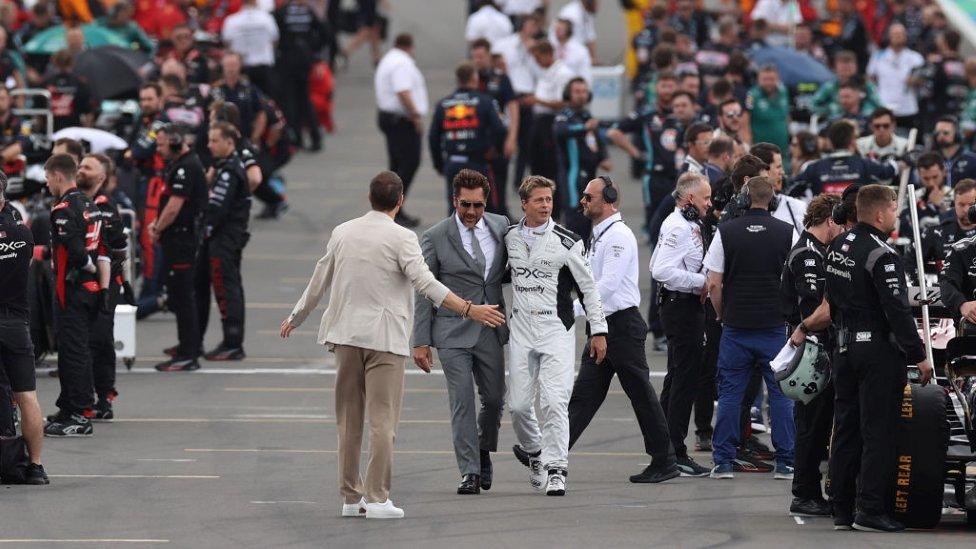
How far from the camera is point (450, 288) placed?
440 inches

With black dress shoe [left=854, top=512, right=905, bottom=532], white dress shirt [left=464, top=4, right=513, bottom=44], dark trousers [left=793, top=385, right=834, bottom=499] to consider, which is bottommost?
black dress shoe [left=854, top=512, right=905, bottom=532]

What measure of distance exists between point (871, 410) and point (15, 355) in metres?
5.11

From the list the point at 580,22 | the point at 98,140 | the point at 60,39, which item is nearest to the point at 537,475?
the point at 98,140

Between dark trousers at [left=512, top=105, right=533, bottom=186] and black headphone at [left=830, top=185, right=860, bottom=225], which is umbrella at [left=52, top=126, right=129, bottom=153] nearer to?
dark trousers at [left=512, top=105, right=533, bottom=186]

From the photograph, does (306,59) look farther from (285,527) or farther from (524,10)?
(285,527)

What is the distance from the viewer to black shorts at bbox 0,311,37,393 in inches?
452

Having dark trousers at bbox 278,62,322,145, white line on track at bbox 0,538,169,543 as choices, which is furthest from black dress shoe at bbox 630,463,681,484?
dark trousers at bbox 278,62,322,145

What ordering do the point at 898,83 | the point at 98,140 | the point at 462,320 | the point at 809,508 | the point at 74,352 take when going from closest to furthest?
the point at 809,508 < the point at 462,320 < the point at 74,352 < the point at 98,140 < the point at 898,83

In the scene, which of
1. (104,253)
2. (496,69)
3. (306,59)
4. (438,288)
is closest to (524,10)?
(306,59)

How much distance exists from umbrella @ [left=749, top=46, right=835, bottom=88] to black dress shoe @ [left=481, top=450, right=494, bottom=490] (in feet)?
38.7

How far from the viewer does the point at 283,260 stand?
68.8 feet

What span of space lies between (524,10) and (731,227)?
1664 centimetres

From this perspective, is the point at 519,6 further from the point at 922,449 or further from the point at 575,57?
the point at 922,449

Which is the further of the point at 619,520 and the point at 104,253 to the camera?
the point at 104,253
